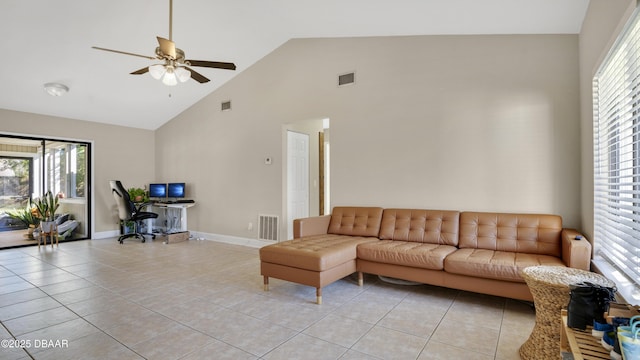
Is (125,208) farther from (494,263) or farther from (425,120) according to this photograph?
(494,263)

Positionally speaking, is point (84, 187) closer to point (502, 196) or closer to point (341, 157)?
point (341, 157)

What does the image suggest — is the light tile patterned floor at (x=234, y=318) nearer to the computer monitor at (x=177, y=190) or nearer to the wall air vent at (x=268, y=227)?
the wall air vent at (x=268, y=227)

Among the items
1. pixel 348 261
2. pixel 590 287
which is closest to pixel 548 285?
pixel 590 287

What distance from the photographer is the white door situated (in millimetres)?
5441

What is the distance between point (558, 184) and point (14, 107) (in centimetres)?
828

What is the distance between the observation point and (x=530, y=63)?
3.47 metres

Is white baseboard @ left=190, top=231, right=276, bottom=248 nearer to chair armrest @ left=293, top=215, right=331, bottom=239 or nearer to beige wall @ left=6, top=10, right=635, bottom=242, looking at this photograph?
beige wall @ left=6, top=10, right=635, bottom=242

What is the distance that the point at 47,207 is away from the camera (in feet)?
19.7

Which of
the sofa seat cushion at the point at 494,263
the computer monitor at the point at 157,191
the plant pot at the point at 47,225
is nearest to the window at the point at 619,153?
the sofa seat cushion at the point at 494,263

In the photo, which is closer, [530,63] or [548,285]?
[548,285]

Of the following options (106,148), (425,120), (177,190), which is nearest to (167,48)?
(425,120)

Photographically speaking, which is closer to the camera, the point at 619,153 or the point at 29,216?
the point at 619,153

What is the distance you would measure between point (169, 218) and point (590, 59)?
7612 mm

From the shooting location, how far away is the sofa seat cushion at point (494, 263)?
2.70m
